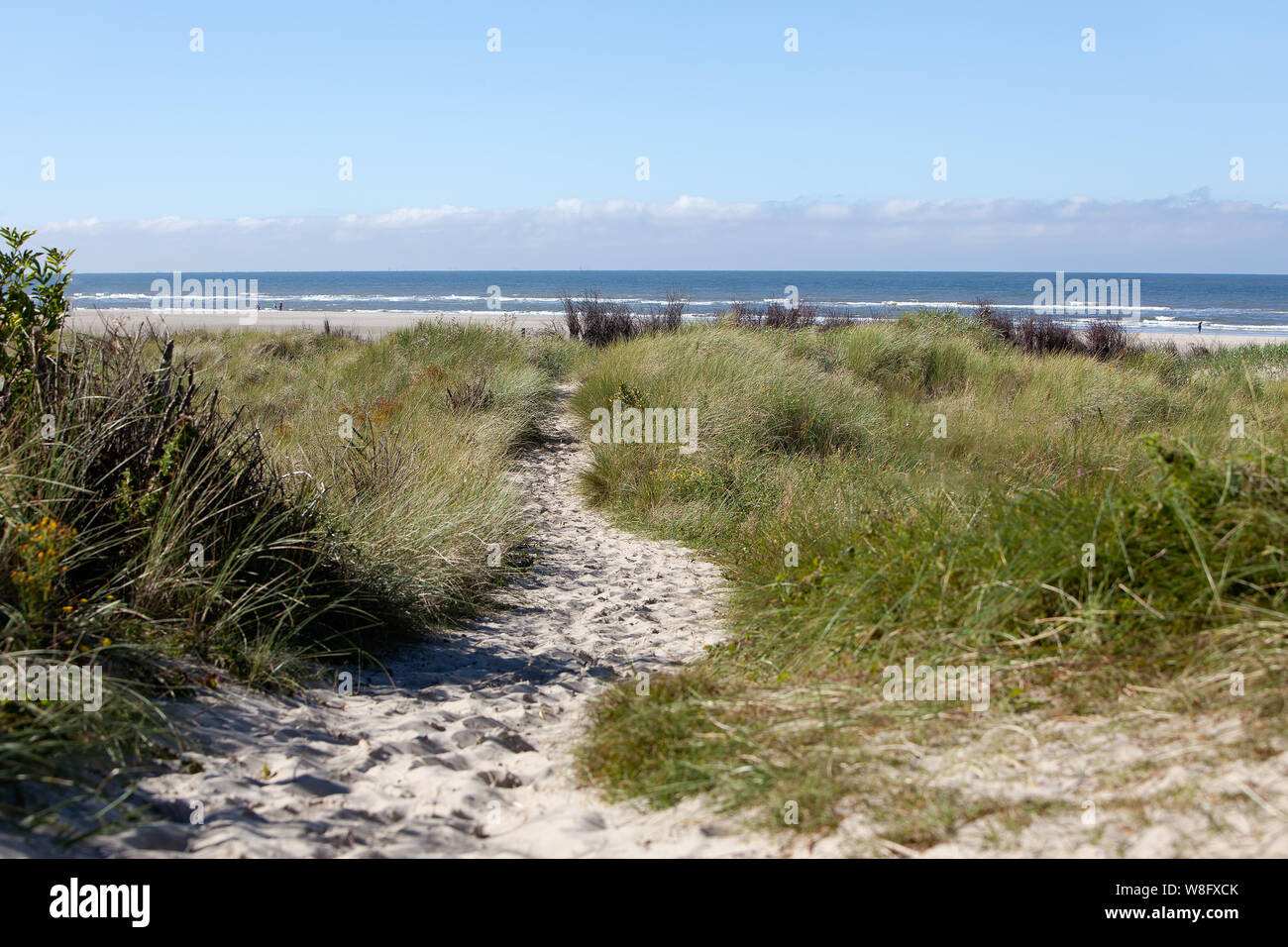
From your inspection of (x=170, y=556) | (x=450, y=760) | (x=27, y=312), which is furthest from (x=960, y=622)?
(x=27, y=312)

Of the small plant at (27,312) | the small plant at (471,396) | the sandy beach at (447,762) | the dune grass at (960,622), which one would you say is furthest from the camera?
the small plant at (471,396)

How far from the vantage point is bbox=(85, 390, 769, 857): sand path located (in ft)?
9.23

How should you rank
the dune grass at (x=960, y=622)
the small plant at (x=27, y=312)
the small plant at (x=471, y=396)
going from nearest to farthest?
the dune grass at (x=960, y=622)
the small plant at (x=27, y=312)
the small plant at (x=471, y=396)

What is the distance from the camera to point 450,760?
11.8 ft

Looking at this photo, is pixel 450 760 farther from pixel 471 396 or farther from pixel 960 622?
pixel 471 396

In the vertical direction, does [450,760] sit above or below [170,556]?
below

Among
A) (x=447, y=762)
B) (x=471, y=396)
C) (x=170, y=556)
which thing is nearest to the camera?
(x=447, y=762)

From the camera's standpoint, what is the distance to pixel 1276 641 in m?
2.93

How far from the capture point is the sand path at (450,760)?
2.81m

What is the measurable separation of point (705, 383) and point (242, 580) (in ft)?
22.3

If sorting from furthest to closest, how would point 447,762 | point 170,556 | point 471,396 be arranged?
point 471,396
point 170,556
point 447,762

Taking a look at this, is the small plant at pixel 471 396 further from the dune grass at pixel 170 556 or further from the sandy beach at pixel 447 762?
the sandy beach at pixel 447 762

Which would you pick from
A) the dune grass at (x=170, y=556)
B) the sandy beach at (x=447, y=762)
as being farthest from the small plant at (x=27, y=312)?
the sandy beach at (x=447, y=762)
